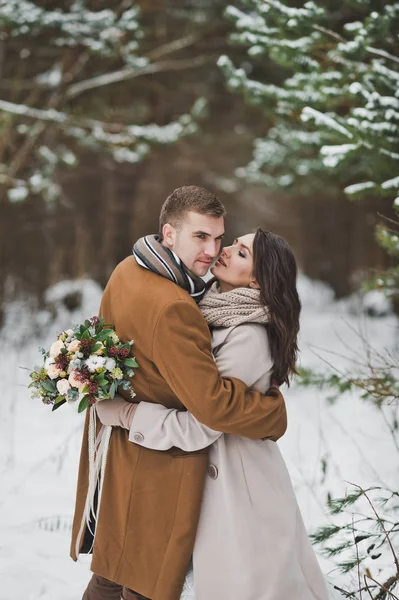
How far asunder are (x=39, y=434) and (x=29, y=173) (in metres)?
4.13

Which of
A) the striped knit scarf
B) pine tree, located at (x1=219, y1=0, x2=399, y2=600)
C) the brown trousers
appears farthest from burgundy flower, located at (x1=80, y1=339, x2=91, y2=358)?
pine tree, located at (x1=219, y1=0, x2=399, y2=600)

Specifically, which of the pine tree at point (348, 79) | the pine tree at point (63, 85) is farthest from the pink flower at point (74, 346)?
the pine tree at point (63, 85)

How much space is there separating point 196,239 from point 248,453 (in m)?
0.87

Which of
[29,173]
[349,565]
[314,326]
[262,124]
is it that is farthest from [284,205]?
[349,565]

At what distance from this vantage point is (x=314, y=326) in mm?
11031

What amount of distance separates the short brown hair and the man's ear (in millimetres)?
18

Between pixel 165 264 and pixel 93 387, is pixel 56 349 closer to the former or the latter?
pixel 93 387

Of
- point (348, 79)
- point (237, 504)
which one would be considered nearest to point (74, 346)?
point (237, 504)

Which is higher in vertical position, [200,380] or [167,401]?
[200,380]

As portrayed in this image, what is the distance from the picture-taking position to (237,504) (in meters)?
2.50

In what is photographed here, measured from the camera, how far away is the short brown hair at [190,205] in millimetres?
2564

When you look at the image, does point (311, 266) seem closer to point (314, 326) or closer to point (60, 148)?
point (314, 326)

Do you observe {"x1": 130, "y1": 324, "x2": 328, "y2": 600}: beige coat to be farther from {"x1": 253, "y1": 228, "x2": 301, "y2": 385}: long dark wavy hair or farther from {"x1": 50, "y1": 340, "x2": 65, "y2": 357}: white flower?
{"x1": 50, "y1": 340, "x2": 65, "y2": 357}: white flower

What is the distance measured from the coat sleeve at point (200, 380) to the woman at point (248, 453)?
0.37ft
